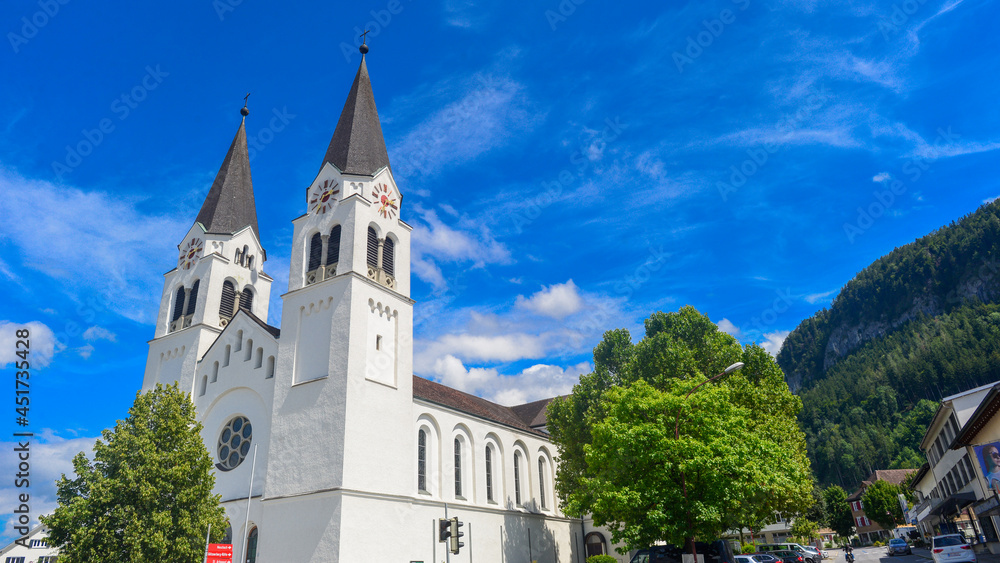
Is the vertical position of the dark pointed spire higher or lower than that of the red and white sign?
higher

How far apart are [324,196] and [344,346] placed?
32.4 ft

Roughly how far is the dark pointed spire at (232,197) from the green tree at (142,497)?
15.4 metres

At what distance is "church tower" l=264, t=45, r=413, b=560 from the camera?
87.4 ft

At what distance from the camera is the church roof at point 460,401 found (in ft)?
117

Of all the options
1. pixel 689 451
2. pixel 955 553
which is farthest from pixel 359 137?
pixel 955 553

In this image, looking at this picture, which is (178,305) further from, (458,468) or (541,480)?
(541,480)

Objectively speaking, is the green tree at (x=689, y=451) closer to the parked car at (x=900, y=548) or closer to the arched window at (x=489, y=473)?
the arched window at (x=489, y=473)

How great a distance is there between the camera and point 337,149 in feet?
115

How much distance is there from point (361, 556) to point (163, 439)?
9.68m

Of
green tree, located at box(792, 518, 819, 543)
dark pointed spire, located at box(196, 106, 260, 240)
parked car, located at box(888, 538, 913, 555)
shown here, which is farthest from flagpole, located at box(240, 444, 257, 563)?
parked car, located at box(888, 538, 913, 555)

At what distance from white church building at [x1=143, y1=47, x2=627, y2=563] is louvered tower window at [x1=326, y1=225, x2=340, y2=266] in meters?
0.08

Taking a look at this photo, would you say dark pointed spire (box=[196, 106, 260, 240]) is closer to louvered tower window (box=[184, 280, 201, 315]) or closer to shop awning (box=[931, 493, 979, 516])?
louvered tower window (box=[184, 280, 201, 315])

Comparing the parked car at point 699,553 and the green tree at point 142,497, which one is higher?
the green tree at point 142,497

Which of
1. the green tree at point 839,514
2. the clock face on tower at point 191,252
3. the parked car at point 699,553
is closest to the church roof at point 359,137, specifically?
the clock face on tower at point 191,252
